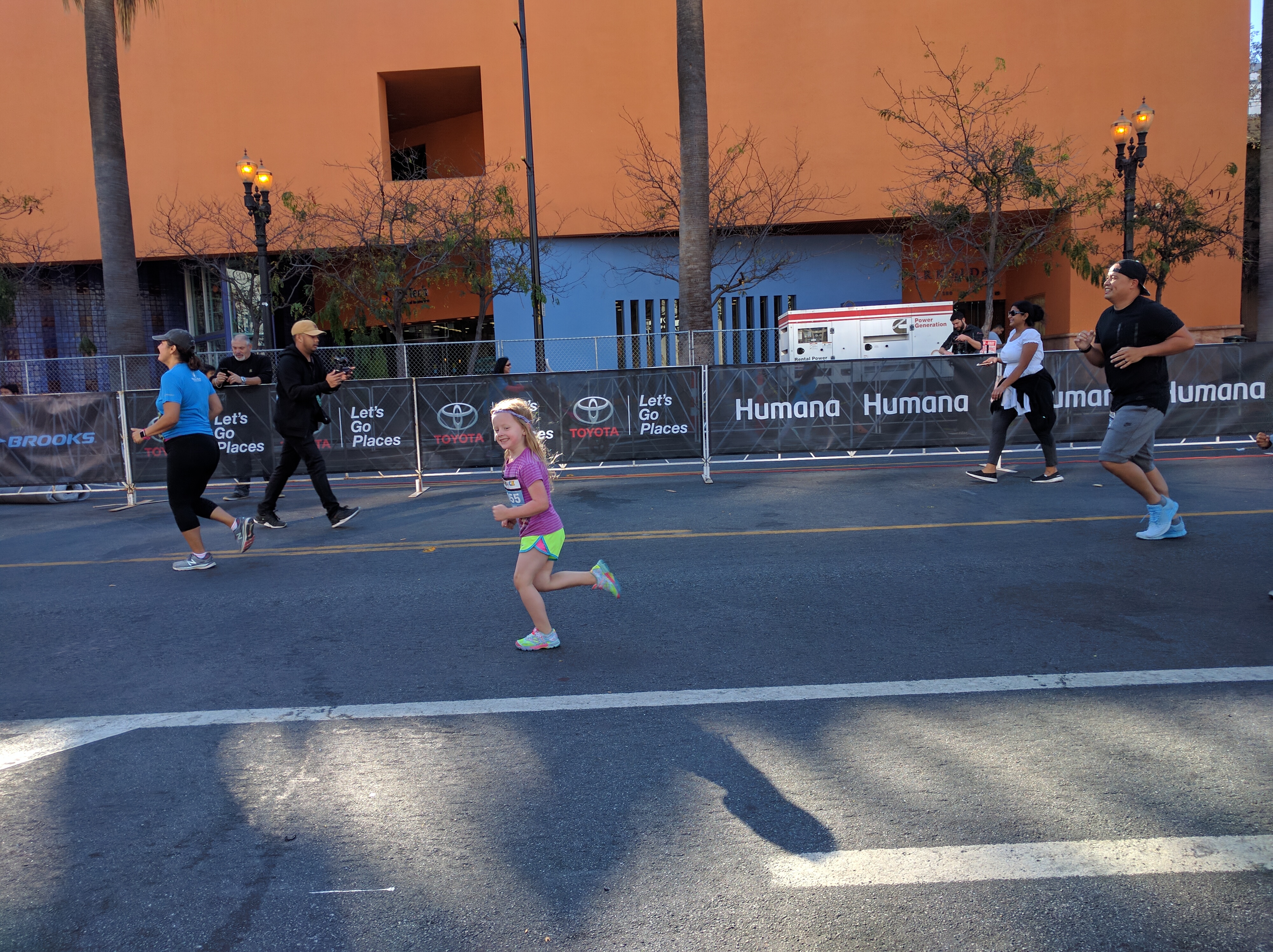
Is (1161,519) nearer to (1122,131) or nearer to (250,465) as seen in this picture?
(250,465)

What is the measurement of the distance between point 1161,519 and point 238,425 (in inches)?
395

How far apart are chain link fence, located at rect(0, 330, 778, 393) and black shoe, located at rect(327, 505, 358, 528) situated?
8.38m

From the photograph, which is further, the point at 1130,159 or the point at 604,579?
the point at 1130,159

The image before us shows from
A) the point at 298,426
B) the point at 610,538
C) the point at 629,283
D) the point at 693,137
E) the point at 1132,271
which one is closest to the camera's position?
the point at 1132,271

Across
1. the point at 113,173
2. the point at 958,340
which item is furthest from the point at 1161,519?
the point at 113,173

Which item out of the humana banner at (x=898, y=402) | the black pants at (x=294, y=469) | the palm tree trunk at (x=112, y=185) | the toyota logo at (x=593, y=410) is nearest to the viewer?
the black pants at (x=294, y=469)

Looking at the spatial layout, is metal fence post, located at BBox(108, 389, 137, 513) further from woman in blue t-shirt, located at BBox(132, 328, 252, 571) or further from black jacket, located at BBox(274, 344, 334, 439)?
woman in blue t-shirt, located at BBox(132, 328, 252, 571)

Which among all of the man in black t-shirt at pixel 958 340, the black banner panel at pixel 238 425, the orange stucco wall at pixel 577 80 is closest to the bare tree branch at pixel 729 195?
the orange stucco wall at pixel 577 80

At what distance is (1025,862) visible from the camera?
2865 millimetres

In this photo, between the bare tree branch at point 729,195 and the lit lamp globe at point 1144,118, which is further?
the bare tree branch at point 729,195

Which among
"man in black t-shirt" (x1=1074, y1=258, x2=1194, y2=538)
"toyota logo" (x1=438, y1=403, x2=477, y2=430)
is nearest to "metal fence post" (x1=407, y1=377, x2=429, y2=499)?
"toyota logo" (x1=438, y1=403, x2=477, y2=430)

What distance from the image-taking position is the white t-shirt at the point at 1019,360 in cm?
998

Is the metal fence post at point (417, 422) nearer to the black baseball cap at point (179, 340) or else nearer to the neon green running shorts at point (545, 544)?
the black baseball cap at point (179, 340)

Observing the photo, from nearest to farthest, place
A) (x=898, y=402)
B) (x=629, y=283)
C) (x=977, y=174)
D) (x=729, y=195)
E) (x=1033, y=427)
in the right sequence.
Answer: (x=1033, y=427)
(x=898, y=402)
(x=977, y=174)
(x=729, y=195)
(x=629, y=283)
